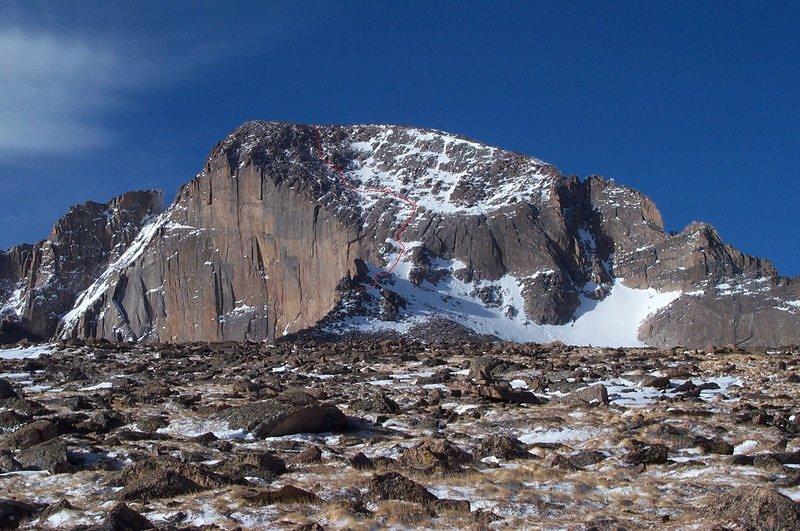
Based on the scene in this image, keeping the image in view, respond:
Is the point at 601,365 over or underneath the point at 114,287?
underneath

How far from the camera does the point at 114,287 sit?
636ft

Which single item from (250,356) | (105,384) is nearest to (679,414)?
(105,384)

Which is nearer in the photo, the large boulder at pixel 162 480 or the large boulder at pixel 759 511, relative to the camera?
the large boulder at pixel 759 511

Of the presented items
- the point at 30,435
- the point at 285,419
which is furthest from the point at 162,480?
the point at 285,419

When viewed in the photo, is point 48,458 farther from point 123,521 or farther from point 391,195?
point 391,195

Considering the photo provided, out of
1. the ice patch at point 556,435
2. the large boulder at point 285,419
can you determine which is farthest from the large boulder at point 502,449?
the large boulder at point 285,419

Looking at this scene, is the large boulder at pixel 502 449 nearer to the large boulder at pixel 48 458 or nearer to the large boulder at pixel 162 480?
the large boulder at pixel 162 480

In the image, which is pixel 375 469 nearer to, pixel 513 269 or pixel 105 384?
pixel 105 384

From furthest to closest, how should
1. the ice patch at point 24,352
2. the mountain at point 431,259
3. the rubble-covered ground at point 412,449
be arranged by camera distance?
the mountain at point 431,259
the ice patch at point 24,352
the rubble-covered ground at point 412,449

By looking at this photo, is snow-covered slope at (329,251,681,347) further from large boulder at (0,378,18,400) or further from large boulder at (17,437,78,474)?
large boulder at (17,437,78,474)

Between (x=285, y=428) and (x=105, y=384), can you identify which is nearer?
(x=285, y=428)

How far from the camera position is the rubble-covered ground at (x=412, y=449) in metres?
14.0

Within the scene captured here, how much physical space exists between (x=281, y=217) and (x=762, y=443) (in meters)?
164

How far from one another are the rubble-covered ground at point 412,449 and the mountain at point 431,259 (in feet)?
334
